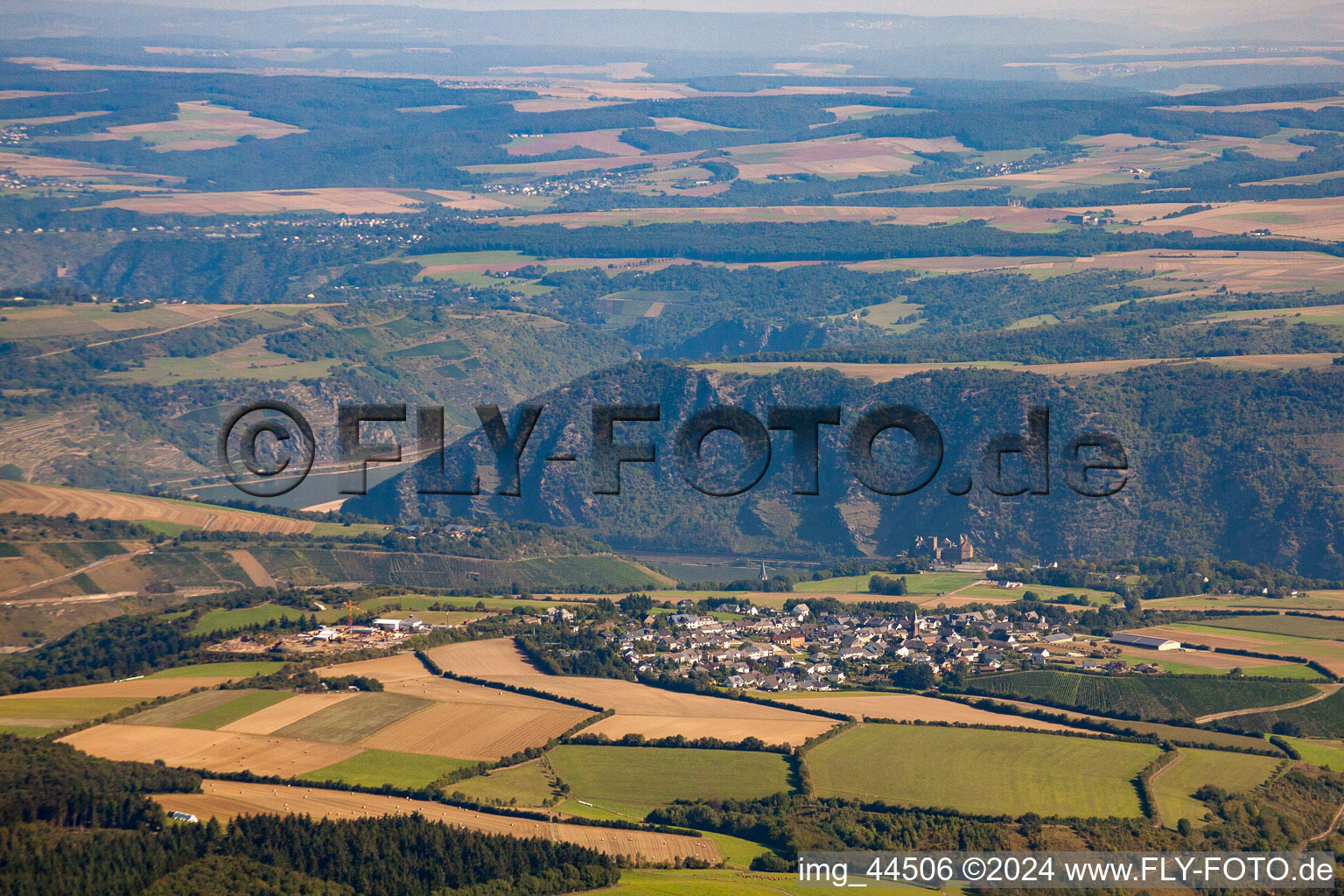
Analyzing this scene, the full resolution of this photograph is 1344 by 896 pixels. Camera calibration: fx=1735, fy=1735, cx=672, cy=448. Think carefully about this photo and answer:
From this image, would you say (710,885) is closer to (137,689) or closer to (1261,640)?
(137,689)

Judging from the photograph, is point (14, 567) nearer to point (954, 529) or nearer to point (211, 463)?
point (211, 463)

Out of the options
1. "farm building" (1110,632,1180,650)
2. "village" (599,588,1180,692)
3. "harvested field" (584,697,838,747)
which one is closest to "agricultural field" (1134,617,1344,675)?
"farm building" (1110,632,1180,650)

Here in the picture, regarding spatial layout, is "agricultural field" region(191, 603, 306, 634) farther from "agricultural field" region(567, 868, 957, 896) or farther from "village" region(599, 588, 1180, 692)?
"agricultural field" region(567, 868, 957, 896)

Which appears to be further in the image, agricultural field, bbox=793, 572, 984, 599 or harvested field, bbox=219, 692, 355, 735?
agricultural field, bbox=793, 572, 984, 599

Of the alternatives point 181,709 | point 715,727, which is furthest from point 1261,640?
point 181,709

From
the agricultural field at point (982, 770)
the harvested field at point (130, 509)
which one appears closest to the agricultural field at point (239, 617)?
the harvested field at point (130, 509)

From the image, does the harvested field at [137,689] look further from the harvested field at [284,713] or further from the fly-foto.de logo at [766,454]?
the fly-foto.de logo at [766,454]
